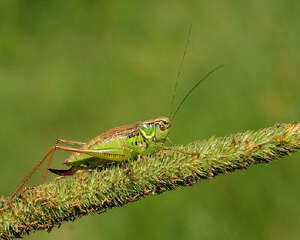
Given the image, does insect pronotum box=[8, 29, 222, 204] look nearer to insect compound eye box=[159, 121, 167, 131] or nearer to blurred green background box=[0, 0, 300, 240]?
insect compound eye box=[159, 121, 167, 131]

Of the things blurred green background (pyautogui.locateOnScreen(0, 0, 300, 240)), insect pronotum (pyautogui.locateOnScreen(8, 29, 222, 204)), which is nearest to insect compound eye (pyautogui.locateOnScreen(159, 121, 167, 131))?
insect pronotum (pyautogui.locateOnScreen(8, 29, 222, 204))

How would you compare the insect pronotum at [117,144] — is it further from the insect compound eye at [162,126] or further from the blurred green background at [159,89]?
the blurred green background at [159,89]

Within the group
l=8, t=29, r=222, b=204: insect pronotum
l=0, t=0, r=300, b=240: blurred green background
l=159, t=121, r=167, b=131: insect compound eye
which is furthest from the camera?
l=0, t=0, r=300, b=240: blurred green background

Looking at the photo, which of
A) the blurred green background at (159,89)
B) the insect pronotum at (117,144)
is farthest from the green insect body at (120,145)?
the blurred green background at (159,89)

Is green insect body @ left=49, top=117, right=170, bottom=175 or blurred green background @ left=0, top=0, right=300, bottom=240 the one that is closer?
green insect body @ left=49, top=117, right=170, bottom=175

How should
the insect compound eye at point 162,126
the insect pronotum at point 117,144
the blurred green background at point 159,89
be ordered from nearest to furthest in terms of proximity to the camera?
the insect pronotum at point 117,144
the insect compound eye at point 162,126
the blurred green background at point 159,89

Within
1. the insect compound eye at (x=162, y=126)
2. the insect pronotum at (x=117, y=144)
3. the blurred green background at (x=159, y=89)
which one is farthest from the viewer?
the blurred green background at (x=159, y=89)

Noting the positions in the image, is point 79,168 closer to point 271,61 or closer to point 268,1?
point 271,61

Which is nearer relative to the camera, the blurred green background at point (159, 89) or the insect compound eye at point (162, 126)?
the insect compound eye at point (162, 126)
